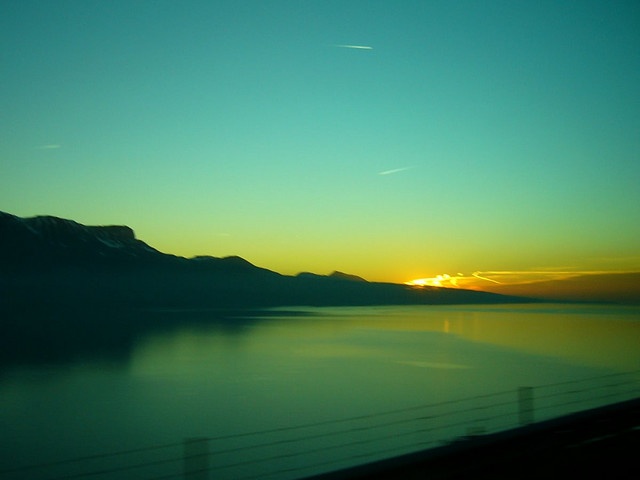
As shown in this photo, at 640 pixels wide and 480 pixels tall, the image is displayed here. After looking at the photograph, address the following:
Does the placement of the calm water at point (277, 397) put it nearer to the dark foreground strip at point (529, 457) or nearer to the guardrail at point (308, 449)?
the guardrail at point (308, 449)

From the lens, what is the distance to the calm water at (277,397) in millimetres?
13234

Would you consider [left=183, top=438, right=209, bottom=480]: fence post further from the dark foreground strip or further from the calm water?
the dark foreground strip

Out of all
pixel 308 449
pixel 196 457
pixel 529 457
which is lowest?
pixel 308 449

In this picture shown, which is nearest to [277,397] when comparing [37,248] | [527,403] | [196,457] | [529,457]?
[527,403]

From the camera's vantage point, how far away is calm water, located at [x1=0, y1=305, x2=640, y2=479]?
43.4 ft

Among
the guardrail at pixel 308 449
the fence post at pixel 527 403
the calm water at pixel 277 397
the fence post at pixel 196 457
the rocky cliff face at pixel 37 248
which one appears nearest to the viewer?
the fence post at pixel 196 457

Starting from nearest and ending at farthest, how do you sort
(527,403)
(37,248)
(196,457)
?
(196,457), (527,403), (37,248)

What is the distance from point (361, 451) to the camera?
43.6ft

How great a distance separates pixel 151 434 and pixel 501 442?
11.5 metres

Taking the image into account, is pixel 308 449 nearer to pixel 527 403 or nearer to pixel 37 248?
pixel 527 403

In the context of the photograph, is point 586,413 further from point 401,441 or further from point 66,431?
point 66,431

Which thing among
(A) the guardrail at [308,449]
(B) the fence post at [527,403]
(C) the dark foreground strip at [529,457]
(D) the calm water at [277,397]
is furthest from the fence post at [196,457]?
(B) the fence post at [527,403]

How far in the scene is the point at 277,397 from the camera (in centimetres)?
2138

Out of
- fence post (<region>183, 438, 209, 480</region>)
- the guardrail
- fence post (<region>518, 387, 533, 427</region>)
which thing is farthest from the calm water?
fence post (<region>518, 387, 533, 427</region>)
